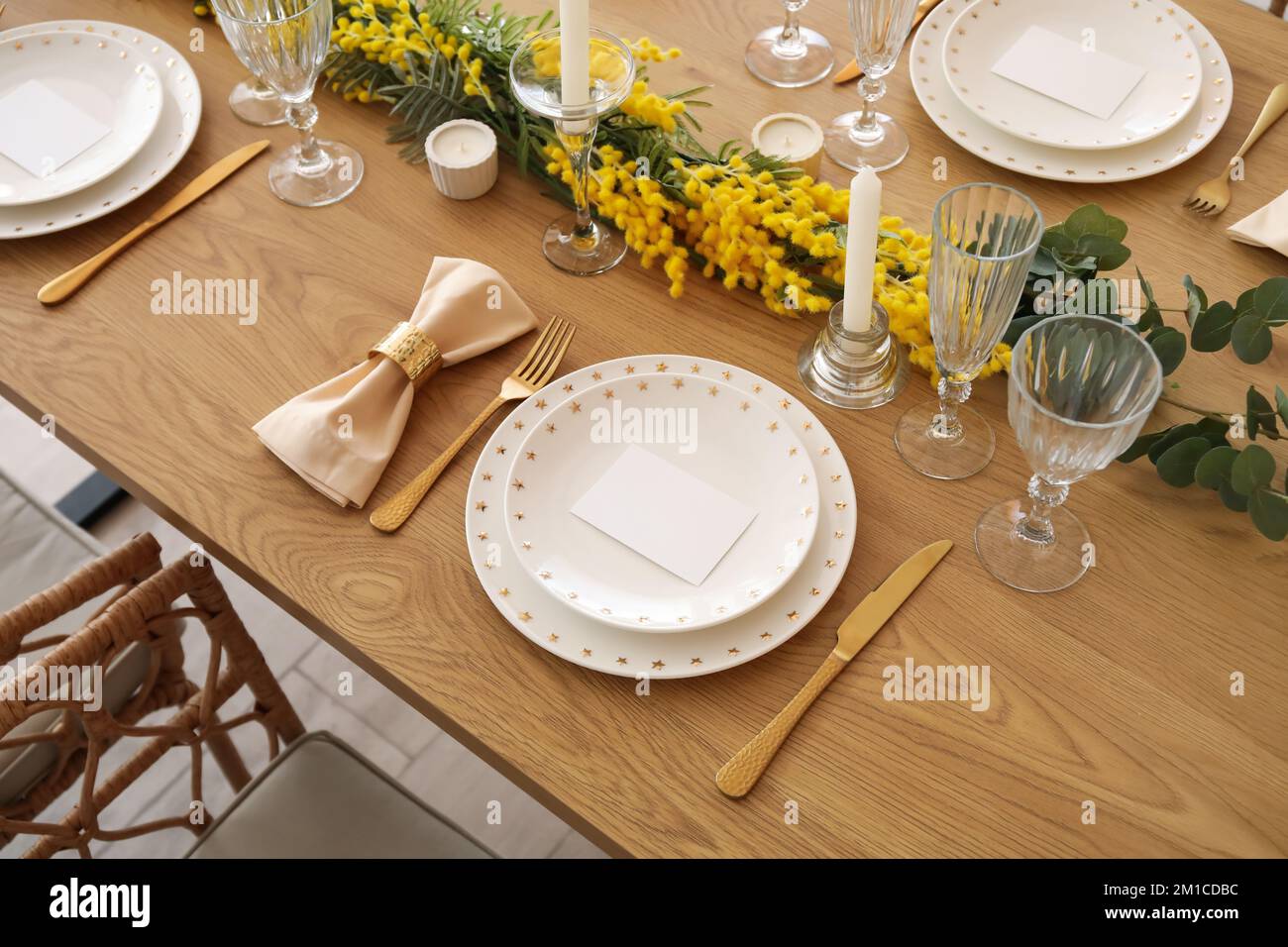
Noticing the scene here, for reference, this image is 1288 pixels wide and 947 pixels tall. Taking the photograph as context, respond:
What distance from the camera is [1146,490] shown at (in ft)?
3.41

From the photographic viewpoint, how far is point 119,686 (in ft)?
4.20

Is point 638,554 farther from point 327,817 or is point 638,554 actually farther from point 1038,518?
point 327,817

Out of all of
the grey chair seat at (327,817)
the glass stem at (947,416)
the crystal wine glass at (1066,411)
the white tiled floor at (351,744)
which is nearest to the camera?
the crystal wine glass at (1066,411)

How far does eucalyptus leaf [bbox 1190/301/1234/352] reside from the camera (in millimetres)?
1051

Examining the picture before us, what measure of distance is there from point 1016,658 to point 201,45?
1241 millimetres

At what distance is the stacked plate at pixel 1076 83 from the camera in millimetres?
1244

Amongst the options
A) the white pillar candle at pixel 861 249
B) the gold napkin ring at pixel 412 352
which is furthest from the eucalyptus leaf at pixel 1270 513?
the gold napkin ring at pixel 412 352

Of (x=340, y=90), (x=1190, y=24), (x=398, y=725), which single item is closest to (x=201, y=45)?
Result: (x=340, y=90)

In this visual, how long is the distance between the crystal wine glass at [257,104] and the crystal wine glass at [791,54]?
585mm

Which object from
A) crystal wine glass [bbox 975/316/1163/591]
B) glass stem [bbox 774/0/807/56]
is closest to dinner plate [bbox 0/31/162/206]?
glass stem [bbox 774/0/807/56]

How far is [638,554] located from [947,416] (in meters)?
0.34

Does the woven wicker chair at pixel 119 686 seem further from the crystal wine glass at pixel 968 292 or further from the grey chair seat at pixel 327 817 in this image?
the crystal wine glass at pixel 968 292

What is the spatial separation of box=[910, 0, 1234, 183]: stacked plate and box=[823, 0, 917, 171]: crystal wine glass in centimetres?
6

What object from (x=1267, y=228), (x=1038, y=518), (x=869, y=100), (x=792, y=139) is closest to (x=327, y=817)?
(x=1038, y=518)
